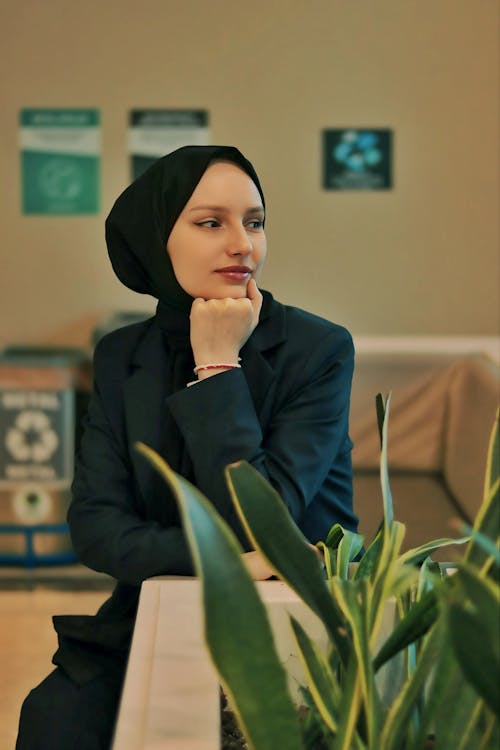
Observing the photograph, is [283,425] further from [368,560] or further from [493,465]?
[493,465]

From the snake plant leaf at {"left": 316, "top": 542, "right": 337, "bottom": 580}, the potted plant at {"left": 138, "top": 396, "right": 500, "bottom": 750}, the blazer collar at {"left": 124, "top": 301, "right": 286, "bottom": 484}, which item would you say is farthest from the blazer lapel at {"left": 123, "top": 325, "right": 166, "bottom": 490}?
the potted plant at {"left": 138, "top": 396, "right": 500, "bottom": 750}

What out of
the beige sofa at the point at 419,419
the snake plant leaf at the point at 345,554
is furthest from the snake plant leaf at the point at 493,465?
the beige sofa at the point at 419,419

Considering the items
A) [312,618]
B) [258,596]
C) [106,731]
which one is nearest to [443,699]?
[258,596]

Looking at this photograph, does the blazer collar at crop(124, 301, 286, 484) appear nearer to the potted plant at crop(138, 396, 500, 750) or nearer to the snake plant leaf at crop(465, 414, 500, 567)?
the potted plant at crop(138, 396, 500, 750)

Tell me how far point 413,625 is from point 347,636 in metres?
0.06

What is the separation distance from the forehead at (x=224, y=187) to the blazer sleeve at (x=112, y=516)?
314 millimetres

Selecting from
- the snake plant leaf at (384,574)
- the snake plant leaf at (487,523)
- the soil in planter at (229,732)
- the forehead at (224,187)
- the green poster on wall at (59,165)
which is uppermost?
the green poster on wall at (59,165)

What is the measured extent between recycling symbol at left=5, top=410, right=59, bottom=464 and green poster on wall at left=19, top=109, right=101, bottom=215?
32.4 inches

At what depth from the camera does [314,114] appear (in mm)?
4164

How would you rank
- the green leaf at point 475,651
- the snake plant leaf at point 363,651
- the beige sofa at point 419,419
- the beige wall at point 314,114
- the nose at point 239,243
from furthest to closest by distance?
the beige wall at point 314,114
the beige sofa at point 419,419
the nose at point 239,243
the snake plant leaf at point 363,651
the green leaf at point 475,651

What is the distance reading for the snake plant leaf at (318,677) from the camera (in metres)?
0.85

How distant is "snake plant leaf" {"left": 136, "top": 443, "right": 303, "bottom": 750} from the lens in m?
0.68

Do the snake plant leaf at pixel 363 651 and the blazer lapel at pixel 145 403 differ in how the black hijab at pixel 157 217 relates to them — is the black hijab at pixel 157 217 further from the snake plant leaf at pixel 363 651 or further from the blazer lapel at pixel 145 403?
the snake plant leaf at pixel 363 651

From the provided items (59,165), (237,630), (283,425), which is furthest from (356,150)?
(237,630)
